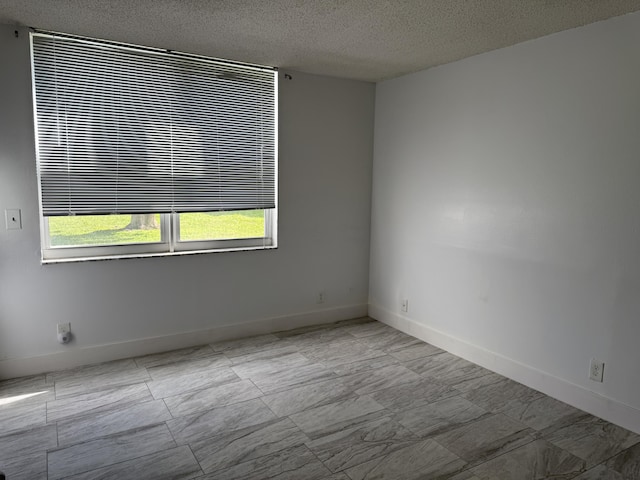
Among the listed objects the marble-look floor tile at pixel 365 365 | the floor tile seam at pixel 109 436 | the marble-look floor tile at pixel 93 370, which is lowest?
the floor tile seam at pixel 109 436

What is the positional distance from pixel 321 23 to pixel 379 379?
2395mm

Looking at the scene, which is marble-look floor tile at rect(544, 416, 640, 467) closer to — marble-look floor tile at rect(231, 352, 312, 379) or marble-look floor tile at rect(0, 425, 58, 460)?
marble-look floor tile at rect(231, 352, 312, 379)

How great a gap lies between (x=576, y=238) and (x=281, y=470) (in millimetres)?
2207

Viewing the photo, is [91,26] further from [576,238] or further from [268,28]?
[576,238]

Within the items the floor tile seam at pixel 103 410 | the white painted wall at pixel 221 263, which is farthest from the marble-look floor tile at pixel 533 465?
the white painted wall at pixel 221 263

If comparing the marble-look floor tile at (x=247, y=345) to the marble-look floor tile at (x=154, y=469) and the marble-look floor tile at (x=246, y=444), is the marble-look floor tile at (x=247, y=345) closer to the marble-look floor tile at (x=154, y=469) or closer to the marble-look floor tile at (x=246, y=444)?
the marble-look floor tile at (x=246, y=444)

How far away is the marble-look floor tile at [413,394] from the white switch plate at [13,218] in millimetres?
2642

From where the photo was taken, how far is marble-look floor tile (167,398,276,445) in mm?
2652

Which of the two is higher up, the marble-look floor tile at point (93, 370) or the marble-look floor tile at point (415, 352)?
the marble-look floor tile at point (415, 352)

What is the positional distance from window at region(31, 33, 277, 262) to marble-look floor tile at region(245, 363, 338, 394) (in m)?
1.23

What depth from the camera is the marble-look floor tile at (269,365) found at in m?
3.47

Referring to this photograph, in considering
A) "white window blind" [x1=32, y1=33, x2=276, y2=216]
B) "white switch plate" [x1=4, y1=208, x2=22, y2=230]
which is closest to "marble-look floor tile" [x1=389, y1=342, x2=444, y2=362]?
"white window blind" [x1=32, y1=33, x2=276, y2=216]

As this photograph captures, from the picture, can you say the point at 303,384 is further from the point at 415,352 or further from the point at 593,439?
the point at 593,439

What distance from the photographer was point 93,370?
345 cm
